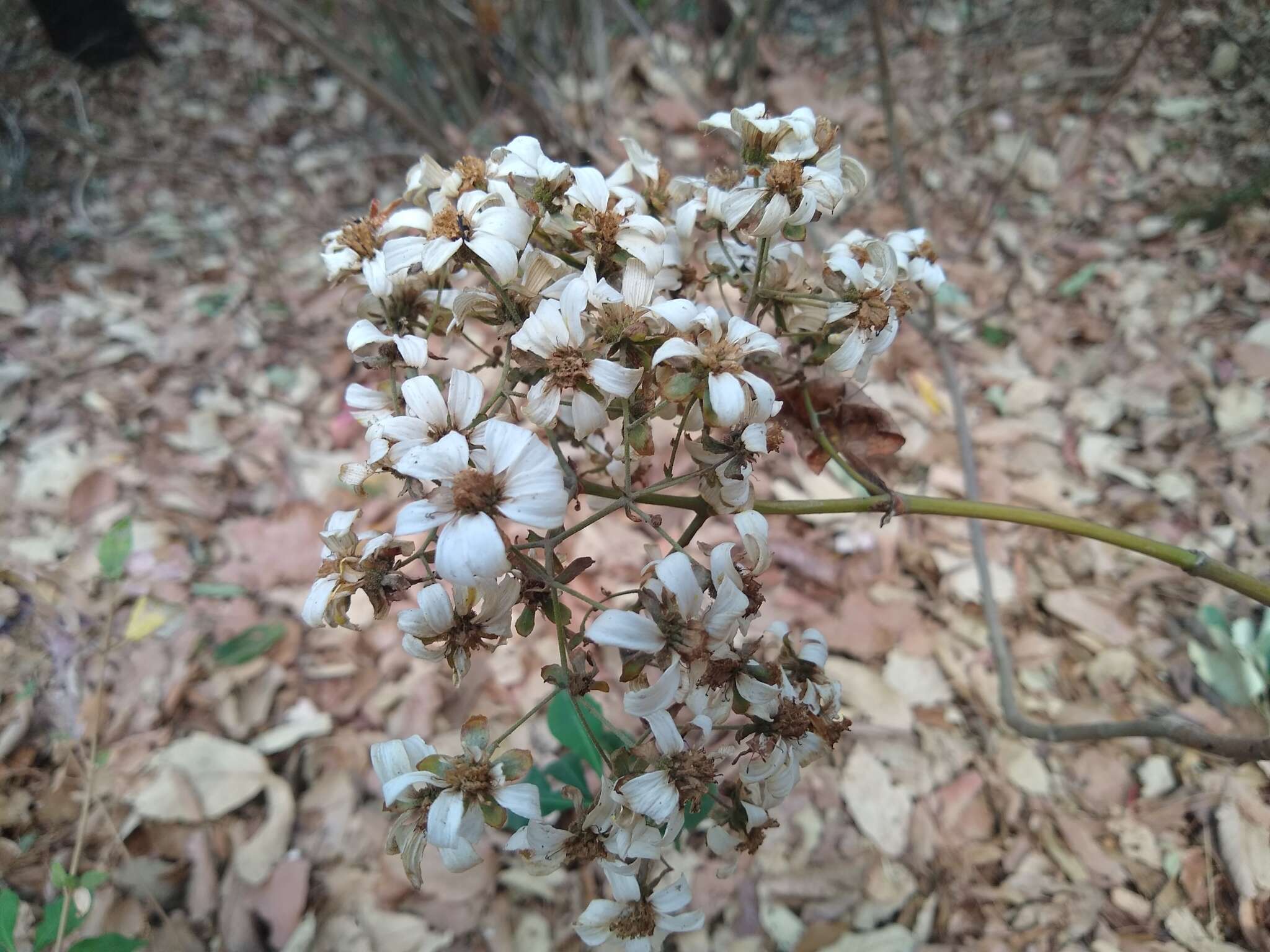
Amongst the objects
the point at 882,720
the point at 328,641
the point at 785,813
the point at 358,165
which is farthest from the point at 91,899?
the point at 358,165

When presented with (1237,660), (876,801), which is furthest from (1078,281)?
(876,801)

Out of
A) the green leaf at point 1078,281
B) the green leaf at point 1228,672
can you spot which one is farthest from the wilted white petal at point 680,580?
the green leaf at point 1078,281

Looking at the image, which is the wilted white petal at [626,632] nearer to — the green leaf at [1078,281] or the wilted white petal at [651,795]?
the wilted white petal at [651,795]

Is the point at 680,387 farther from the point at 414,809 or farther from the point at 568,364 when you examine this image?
the point at 414,809

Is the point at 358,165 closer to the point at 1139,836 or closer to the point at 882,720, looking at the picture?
the point at 882,720

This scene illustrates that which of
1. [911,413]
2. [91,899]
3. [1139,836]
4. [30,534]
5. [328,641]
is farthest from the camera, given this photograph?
[911,413]
